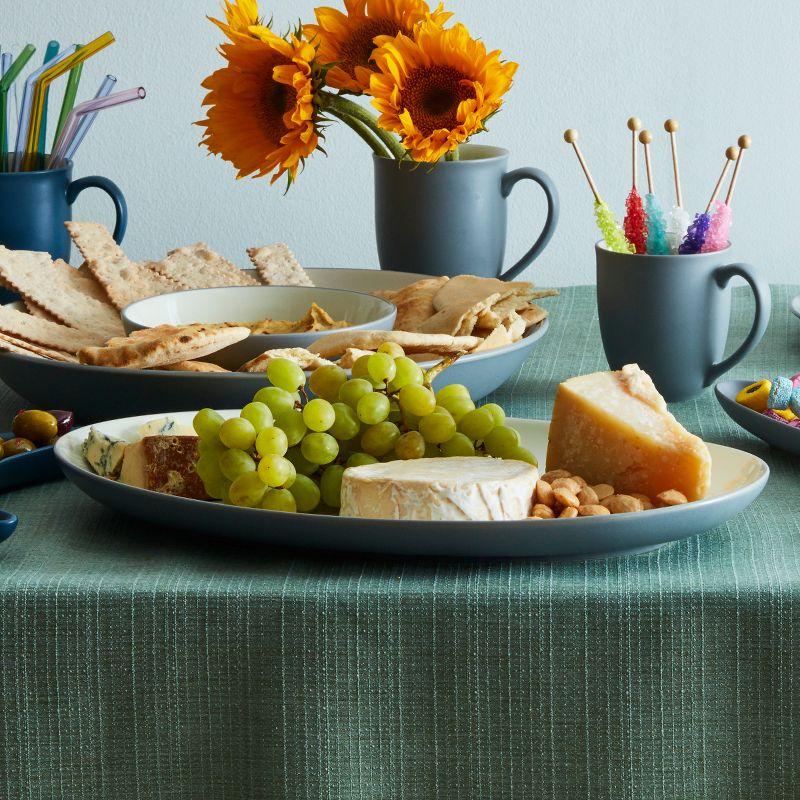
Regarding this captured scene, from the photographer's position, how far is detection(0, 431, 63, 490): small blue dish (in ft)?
2.52

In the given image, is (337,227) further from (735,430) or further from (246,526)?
(246,526)

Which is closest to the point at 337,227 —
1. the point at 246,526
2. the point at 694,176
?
the point at 694,176

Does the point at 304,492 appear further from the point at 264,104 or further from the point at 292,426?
the point at 264,104

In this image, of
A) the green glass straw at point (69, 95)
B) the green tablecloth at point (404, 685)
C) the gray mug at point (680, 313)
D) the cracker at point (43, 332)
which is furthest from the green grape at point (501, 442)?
the green glass straw at point (69, 95)

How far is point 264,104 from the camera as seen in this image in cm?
120

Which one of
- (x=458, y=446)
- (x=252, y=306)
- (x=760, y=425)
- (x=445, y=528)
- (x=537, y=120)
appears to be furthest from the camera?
(x=537, y=120)

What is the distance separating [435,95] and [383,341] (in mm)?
334

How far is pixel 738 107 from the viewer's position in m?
2.86

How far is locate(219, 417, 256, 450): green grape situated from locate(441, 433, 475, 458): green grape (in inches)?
4.7

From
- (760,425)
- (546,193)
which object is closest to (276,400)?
(760,425)

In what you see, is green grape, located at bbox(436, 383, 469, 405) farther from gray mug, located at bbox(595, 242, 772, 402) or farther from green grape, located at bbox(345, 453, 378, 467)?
gray mug, located at bbox(595, 242, 772, 402)

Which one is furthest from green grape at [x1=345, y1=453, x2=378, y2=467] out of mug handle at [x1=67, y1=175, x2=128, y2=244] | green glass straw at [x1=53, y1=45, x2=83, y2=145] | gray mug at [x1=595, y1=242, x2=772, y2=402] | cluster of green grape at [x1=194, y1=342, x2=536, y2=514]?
green glass straw at [x1=53, y1=45, x2=83, y2=145]

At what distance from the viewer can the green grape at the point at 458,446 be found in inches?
27.5

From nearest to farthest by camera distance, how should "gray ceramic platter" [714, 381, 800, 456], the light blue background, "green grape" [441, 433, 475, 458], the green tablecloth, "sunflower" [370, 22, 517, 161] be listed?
the green tablecloth, "green grape" [441, 433, 475, 458], "gray ceramic platter" [714, 381, 800, 456], "sunflower" [370, 22, 517, 161], the light blue background
